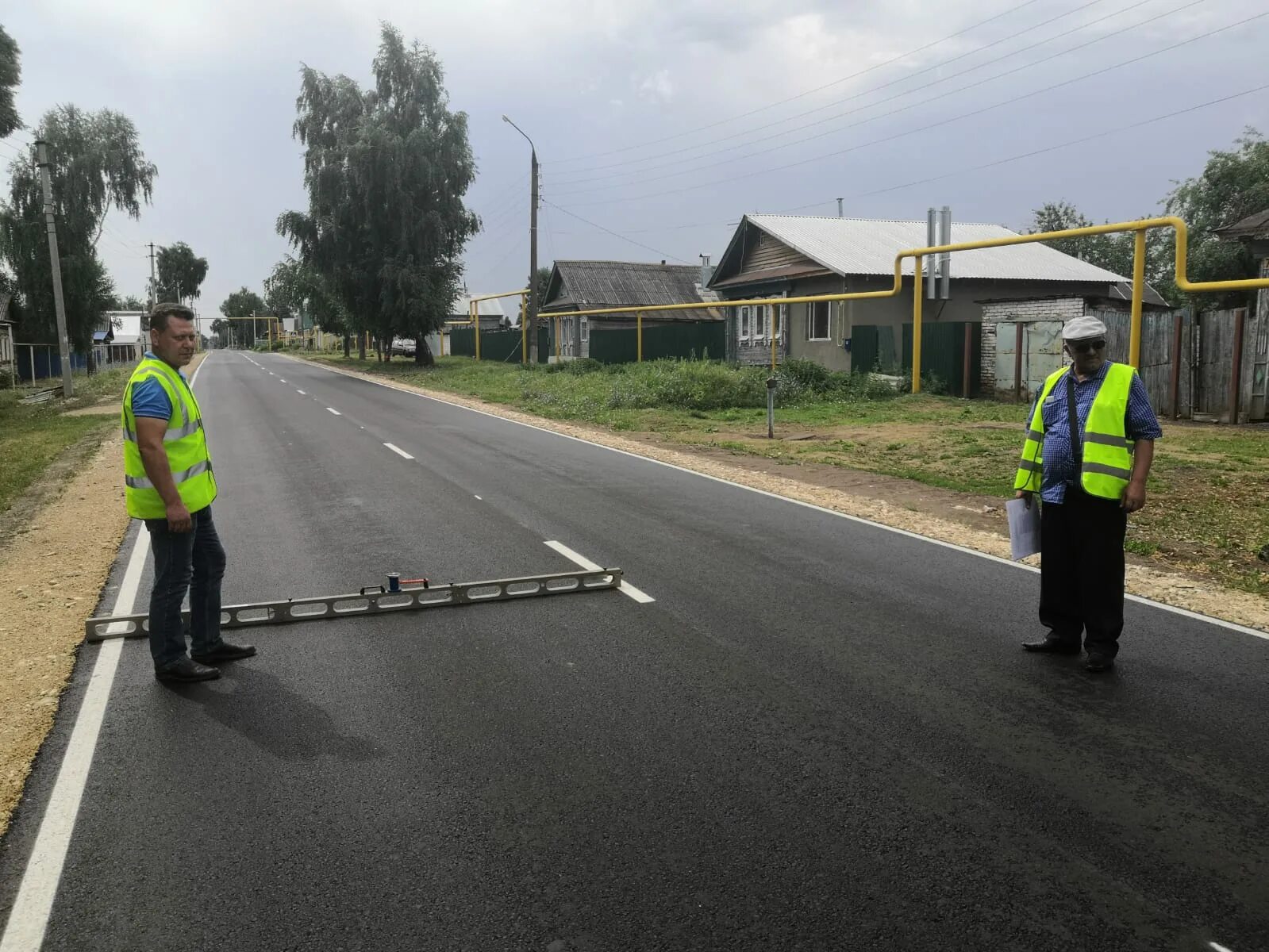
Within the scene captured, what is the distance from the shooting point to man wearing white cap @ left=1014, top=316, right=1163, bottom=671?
5.25 meters

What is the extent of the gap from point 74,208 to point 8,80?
85.8 ft

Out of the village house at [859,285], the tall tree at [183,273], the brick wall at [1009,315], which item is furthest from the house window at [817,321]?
the tall tree at [183,273]

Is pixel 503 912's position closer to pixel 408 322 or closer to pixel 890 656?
pixel 890 656

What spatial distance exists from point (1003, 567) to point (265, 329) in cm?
17467

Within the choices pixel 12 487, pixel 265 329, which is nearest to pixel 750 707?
pixel 12 487

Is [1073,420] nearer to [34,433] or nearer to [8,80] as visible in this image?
[34,433]

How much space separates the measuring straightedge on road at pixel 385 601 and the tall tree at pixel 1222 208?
38.3 m

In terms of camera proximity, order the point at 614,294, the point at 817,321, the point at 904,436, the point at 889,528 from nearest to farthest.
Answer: the point at 889,528
the point at 904,436
the point at 817,321
the point at 614,294

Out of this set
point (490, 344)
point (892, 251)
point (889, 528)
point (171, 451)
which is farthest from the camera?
point (490, 344)

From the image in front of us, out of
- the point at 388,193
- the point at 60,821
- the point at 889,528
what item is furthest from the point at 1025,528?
the point at 388,193

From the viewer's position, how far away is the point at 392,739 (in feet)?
14.5

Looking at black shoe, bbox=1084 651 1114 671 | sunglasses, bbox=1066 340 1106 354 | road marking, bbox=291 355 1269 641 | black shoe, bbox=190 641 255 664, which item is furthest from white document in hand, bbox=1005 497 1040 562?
black shoe, bbox=190 641 255 664

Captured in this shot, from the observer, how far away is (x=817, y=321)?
31.6 m

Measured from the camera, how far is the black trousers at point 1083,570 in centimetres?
530
